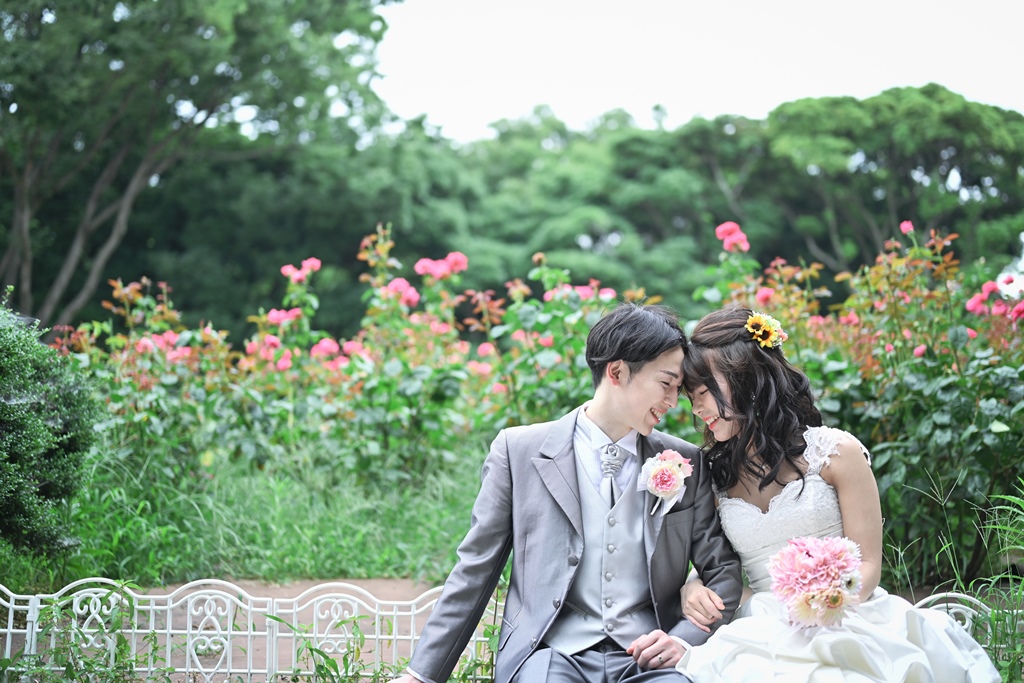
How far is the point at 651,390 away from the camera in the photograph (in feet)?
8.70

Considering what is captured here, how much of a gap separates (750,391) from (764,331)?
0.59 feet

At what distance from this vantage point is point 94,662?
2988mm

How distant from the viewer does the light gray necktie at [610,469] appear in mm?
2717

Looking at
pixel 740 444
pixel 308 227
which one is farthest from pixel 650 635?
pixel 308 227

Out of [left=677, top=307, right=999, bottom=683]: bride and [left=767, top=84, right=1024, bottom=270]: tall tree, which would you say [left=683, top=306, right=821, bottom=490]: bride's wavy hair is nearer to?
[left=677, top=307, right=999, bottom=683]: bride

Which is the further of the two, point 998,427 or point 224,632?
point 998,427

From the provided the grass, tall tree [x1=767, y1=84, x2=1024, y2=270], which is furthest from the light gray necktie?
tall tree [x1=767, y1=84, x2=1024, y2=270]

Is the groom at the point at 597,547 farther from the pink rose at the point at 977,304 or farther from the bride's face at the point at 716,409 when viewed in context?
the pink rose at the point at 977,304

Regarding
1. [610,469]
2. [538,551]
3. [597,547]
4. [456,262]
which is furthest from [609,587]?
[456,262]

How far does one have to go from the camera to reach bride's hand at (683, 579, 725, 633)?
2.60 metres

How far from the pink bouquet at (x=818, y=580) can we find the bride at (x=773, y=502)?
0.07 metres

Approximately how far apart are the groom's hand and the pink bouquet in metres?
0.33

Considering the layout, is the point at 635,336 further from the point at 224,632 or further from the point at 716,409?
the point at 224,632

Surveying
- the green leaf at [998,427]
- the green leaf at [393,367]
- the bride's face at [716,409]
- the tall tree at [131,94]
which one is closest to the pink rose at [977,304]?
the green leaf at [998,427]
